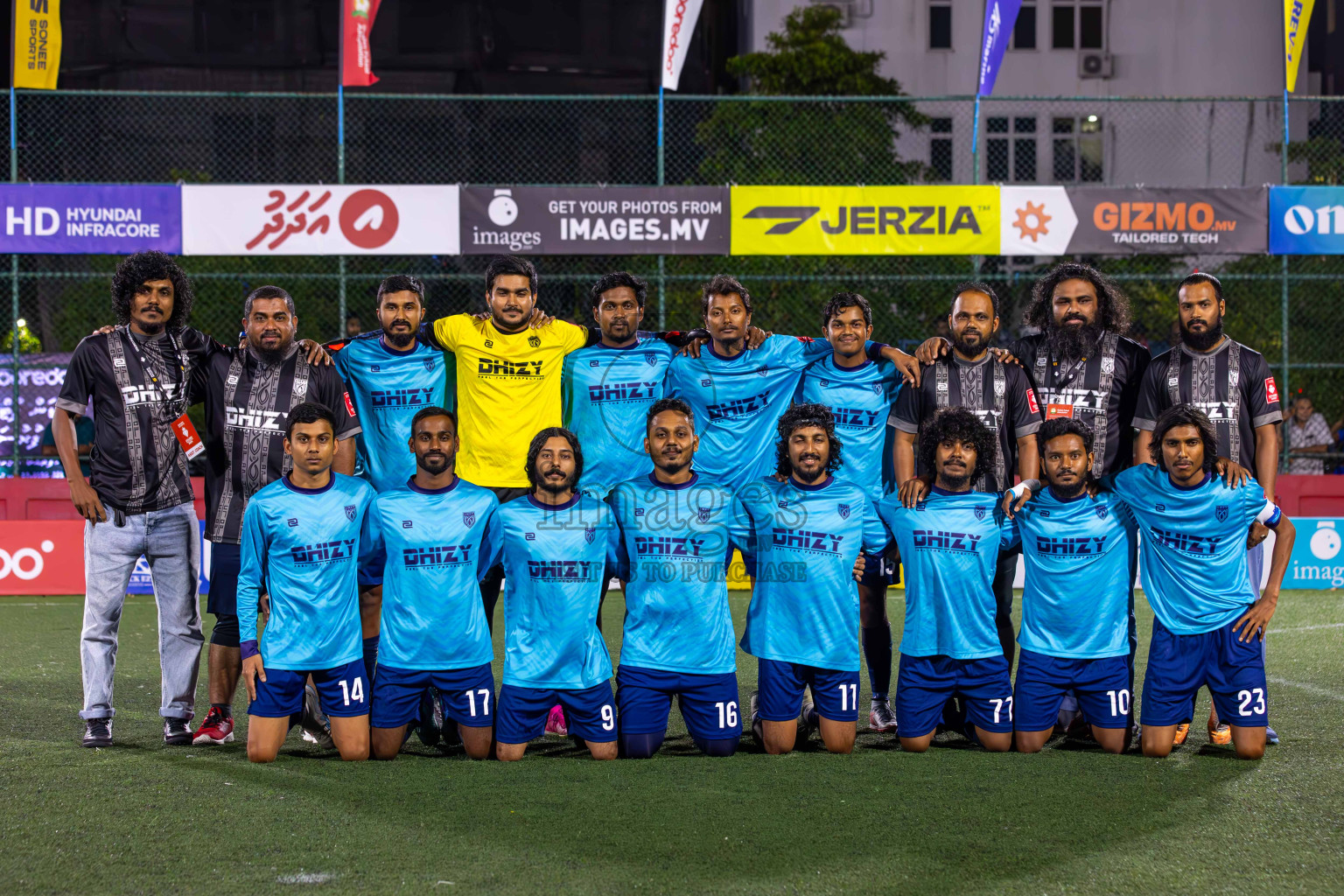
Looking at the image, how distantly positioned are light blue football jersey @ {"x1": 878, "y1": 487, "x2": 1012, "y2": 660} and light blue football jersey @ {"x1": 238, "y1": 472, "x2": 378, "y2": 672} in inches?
93.2

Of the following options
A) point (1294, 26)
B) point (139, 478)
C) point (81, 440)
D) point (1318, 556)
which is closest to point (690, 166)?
point (1294, 26)

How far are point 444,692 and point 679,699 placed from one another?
98 cm

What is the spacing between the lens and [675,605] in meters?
5.26

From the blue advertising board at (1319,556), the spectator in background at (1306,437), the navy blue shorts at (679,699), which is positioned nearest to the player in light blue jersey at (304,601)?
the navy blue shorts at (679,699)

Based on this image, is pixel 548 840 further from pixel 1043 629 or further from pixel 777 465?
pixel 1043 629

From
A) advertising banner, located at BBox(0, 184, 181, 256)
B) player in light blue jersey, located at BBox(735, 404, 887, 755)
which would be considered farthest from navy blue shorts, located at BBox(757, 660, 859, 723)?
advertising banner, located at BBox(0, 184, 181, 256)

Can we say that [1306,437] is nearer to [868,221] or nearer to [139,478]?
[868,221]

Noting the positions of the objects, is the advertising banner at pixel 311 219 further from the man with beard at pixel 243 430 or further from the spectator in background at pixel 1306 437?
the spectator in background at pixel 1306 437

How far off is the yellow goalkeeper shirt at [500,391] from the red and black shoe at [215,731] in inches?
58.7

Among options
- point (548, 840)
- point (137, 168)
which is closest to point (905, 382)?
point (548, 840)

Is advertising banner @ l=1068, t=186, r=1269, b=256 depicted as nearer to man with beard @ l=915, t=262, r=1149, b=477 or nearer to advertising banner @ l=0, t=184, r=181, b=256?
man with beard @ l=915, t=262, r=1149, b=477

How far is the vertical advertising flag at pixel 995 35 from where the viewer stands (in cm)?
1395

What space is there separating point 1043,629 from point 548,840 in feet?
8.29

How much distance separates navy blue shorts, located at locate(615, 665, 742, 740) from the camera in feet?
17.1
